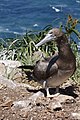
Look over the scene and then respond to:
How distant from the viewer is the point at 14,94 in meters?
8.23

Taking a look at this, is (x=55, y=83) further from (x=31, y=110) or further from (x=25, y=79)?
(x=25, y=79)

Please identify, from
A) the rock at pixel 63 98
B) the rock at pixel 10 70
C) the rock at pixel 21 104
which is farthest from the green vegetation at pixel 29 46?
A: the rock at pixel 21 104

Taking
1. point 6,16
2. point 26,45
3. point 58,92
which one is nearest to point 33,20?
point 6,16

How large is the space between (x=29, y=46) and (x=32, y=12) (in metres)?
40.4

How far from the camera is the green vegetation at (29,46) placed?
10.7m

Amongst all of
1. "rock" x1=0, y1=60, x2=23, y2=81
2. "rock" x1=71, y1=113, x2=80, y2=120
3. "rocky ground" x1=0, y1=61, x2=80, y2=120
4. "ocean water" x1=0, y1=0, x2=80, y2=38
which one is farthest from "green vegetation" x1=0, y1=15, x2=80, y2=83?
"ocean water" x1=0, y1=0, x2=80, y2=38

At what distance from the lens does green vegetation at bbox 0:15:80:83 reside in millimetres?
10651

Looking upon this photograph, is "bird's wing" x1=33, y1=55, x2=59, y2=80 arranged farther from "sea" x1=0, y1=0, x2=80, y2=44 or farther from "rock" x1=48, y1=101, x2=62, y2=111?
"sea" x1=0, y1=0, x2=80, y2=44

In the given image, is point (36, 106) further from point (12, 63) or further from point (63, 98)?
point (12, 63)

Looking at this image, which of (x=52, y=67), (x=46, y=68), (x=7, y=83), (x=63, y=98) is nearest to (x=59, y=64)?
(x=52, y=67)

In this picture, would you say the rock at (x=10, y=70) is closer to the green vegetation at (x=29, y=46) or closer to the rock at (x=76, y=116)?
the green vegetation at (x=29, y=46)

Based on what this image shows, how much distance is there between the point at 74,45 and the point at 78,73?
1502 millimetres

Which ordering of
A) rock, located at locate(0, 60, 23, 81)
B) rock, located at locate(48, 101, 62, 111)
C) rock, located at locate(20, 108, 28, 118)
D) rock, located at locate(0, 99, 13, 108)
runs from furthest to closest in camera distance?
rock, located at locate(0, 60, 23, 81)
rock, located at locate(0, 99, 13, 108)
rock, located at locate(48, 101, 62, 111)
rock, located at locate(20, 108, 28, 118)

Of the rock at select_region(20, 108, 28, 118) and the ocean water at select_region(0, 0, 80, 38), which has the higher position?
the rock at select_region(20, 108, 28, 118)
